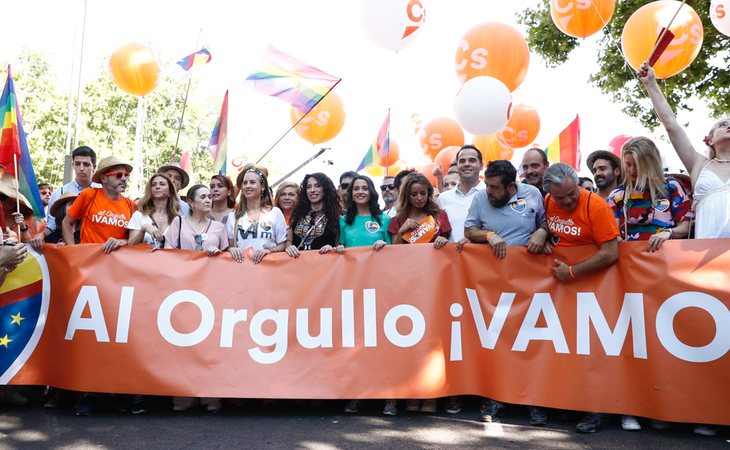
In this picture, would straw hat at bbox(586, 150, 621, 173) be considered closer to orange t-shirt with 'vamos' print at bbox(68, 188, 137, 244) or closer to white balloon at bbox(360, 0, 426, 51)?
orange t-shirt with 'vamos' print at bbox(68, 188, 137, 244)

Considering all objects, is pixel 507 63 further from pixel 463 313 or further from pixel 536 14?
pixel 536 14

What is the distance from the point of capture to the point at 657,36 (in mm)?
8492

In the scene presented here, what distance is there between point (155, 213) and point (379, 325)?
2.30m

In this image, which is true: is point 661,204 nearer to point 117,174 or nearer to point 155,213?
point 155,213

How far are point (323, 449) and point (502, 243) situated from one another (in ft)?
6.47

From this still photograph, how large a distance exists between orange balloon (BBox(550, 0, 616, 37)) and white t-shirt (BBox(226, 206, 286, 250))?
6285 millimetres

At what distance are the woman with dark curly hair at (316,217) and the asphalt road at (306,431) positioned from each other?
140 cm

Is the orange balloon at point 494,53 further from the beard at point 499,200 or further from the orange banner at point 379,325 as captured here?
the orange banner at point 379,325

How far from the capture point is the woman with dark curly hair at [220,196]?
5.91 m

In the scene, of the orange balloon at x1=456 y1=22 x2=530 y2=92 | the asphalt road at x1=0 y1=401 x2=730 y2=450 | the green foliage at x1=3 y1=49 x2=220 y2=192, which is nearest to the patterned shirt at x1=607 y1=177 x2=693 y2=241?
the asphalt road at x1=0 y1=401 x2=730 y2=450

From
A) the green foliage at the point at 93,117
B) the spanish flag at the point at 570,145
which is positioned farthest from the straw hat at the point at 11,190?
the green foliage at the point at 93,117

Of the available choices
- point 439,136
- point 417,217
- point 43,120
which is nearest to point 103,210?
point 417,217

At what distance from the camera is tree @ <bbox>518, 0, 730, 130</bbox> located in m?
13.9

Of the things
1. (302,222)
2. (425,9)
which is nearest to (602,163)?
(302,222)
